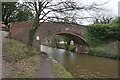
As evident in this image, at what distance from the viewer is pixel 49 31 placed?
29047mm

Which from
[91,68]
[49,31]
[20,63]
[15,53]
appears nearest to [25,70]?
[20,63]

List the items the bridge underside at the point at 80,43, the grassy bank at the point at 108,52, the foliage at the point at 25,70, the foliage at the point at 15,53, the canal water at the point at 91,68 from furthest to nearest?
the bridge underside at the point at 80,43
the grassy bank at the point at 108,52
the canal water at the point at 91,68
the foliage at the point at 15,53
the foliage at the point at 25,70

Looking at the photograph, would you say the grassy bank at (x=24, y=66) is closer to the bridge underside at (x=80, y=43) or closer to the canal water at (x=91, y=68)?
the canal water at (x=91, y=68)

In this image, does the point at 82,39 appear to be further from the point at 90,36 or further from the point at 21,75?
the point at 21,75

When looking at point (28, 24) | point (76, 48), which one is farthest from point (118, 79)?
point (76, 48)

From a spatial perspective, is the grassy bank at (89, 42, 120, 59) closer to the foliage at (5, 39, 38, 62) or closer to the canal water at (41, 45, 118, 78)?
the canal water at (41, 45, 118, 78)

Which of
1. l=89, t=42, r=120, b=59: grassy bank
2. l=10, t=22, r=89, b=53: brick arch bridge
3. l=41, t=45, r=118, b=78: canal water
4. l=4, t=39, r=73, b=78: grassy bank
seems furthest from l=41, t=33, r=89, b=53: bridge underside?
l=4, t=39, r=73, b=78: grassy bank

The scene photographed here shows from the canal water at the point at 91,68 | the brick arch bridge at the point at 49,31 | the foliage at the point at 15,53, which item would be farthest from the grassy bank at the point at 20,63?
the brick arch bridge at the point at 49,31

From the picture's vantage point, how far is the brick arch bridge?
87.2 ft

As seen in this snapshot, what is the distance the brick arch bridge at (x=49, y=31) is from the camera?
87.2 feet

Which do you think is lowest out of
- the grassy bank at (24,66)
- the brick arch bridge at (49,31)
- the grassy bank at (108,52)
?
the grassy bank at (108,52)

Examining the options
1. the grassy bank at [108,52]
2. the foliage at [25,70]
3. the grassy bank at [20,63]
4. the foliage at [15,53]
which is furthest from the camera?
the grassy bank at [108,52]

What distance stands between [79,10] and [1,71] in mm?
11973

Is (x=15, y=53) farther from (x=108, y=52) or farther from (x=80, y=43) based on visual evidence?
(x=80, y=43)
